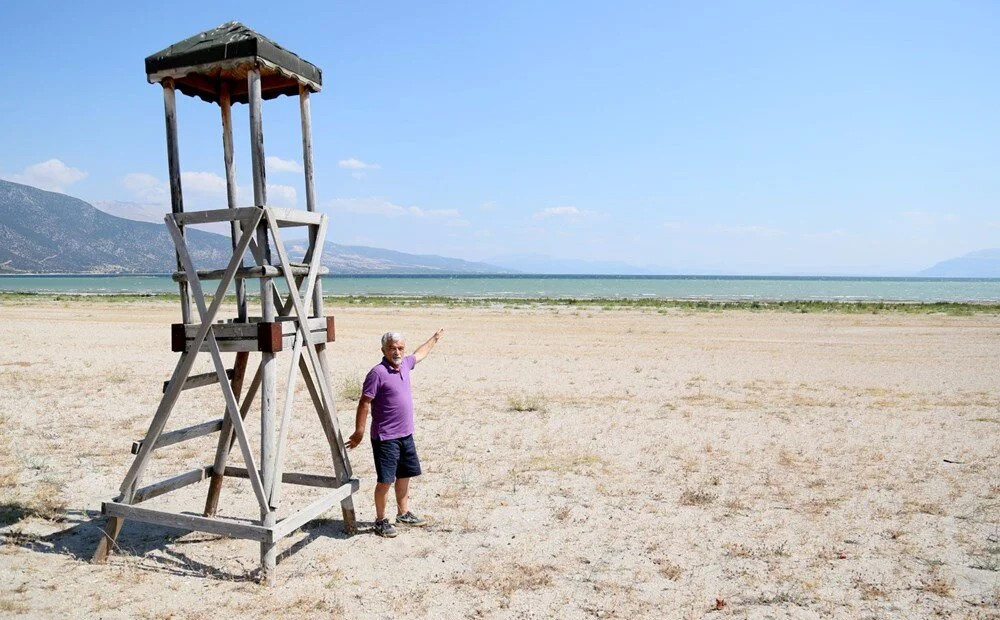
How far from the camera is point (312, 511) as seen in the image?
5473mm

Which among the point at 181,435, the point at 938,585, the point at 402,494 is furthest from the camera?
the point at 402,494

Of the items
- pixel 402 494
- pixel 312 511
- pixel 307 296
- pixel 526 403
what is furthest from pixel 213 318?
pixel 526 403

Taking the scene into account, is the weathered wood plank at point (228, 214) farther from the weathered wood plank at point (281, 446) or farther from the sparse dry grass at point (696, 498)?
the sparse dry grass at point (696, 498)

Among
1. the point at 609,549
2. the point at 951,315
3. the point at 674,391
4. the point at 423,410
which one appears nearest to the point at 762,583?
the point at 609,549

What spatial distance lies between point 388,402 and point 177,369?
1.66 metres

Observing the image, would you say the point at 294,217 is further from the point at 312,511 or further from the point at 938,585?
the point at 938,585

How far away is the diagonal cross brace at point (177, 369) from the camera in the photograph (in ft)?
16.2

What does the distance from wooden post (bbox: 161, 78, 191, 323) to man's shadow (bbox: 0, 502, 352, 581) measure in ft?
6.33

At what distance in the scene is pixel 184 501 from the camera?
7.05 m

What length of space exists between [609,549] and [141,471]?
3851 millimetres

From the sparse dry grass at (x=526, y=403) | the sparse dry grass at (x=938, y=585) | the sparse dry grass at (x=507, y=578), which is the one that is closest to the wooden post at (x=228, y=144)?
the sparse dry grass at (x=507, y=578)

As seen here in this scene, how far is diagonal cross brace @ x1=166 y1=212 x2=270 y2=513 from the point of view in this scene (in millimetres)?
4906

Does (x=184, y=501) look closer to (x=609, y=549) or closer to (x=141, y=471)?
(x=141, y=471)

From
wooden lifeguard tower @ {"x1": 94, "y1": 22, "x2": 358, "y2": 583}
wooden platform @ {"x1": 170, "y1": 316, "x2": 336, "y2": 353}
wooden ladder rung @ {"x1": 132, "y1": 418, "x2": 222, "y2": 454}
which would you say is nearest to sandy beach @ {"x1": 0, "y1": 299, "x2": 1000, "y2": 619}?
wooden lifeguard tower @ {"x1": 94, "y1": 22, "x2": 358, "y2": 583}
